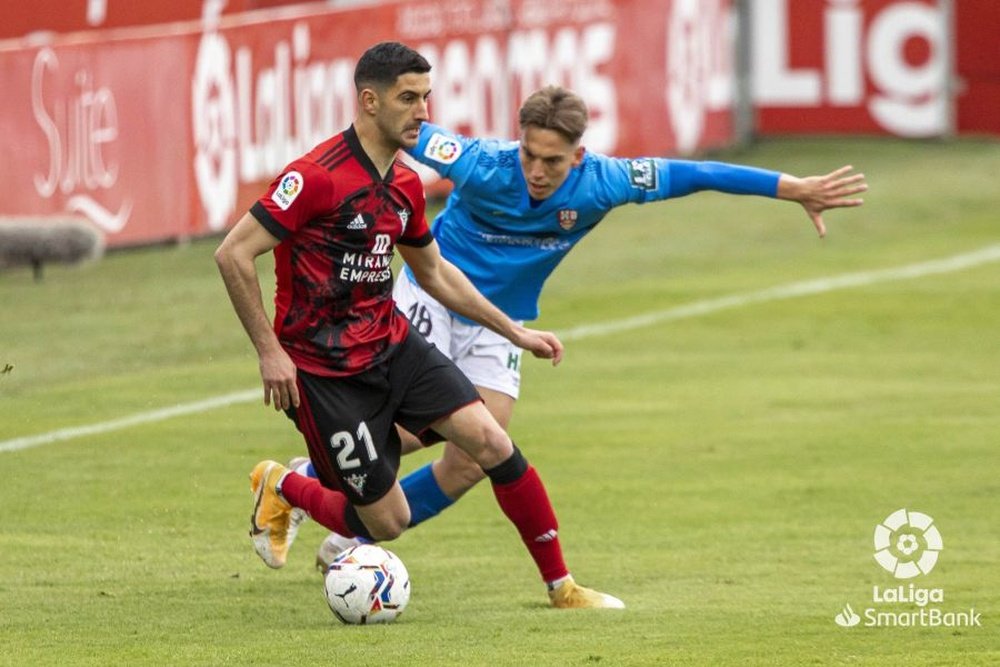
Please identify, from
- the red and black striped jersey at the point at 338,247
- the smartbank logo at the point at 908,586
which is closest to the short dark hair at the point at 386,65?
the red and black striped jersey at the point at 338,247

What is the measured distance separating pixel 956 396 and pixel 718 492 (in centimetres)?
321

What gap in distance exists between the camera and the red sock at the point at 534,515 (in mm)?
7977

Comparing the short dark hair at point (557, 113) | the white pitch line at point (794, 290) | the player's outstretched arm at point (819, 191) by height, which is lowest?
the white pitch line at point (794, 290)

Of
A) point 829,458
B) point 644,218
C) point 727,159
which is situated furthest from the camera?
point 727,159

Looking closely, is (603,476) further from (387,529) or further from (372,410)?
(372,410)

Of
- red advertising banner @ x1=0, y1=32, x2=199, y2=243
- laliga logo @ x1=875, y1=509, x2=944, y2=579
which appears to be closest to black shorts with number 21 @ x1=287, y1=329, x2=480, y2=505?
laliga logo @ x1=875, y1=509, x2=944, y2=579

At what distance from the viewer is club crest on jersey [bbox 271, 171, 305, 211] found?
23.8 feet

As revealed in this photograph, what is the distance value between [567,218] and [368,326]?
1411mm

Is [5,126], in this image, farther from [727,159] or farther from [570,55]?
[727,159]

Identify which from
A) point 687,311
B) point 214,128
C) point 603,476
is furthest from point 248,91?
point 603,476

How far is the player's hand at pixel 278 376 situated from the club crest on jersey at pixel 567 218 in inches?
73.1

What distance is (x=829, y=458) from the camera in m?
11.4

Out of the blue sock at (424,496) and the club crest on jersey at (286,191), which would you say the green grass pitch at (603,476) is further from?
the club crest on jersey at (286,191)

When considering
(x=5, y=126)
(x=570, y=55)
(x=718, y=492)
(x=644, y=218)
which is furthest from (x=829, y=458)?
(x=570, y=55)
